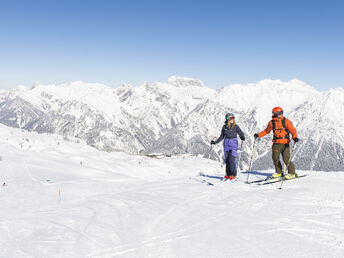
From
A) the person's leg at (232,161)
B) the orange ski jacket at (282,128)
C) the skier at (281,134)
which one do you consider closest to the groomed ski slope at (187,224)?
the skier at (281,134)

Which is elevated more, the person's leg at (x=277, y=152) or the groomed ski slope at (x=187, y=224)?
the person's leg at (x=277, y=152)

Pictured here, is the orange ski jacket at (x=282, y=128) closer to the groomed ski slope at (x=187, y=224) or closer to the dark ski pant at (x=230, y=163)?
the groomed ski slope at (x=187, y=224)

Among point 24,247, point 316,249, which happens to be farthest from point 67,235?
point 316,249

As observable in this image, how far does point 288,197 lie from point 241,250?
4.63m

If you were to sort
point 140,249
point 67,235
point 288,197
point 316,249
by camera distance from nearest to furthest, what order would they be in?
point 316,249 → point 140,249 → point 67,235 → point 288,197

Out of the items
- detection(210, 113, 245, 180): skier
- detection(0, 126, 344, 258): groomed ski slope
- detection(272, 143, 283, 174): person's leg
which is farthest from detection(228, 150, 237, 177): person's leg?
detection(0, 126, 344, 258): groomed ski slope

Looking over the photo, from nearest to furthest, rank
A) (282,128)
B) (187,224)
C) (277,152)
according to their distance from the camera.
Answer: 1. (187,224)
2. (282,128)
3. (277,152)

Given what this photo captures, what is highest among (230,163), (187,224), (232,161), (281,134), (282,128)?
(282,128)

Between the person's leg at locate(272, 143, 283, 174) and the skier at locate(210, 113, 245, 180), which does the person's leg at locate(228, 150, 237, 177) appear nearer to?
the skier at locate(210, 113, 245, 180)

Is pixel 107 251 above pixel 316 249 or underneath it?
underneath

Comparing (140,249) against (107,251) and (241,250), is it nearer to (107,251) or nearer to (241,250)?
(107,251)

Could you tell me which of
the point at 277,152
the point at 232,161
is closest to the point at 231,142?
the point at 232,161

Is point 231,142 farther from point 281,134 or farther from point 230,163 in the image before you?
point 281,134

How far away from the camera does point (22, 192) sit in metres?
11.5
